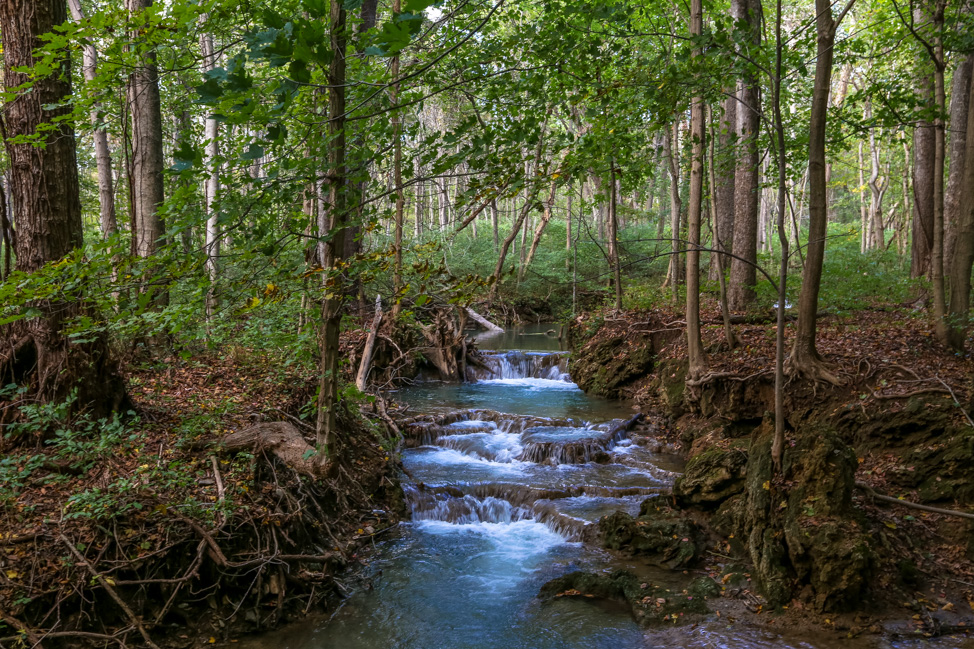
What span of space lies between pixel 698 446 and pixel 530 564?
4006 millimetres

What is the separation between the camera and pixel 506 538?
7.66 m

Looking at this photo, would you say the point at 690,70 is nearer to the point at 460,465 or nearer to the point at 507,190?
the point at 507,190

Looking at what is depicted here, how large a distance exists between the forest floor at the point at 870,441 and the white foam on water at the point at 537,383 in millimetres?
3240

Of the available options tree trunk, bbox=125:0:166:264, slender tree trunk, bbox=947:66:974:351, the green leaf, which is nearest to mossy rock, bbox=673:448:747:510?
slender tree trunk, bbox=947:66:974:351

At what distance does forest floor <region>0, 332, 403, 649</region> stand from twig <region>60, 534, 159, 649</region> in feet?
0.05

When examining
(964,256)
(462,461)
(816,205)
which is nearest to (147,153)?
(462,461)

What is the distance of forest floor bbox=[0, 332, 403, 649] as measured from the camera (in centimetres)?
464

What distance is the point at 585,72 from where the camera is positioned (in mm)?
5477

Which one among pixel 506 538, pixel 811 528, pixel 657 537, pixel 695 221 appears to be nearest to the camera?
pixel 811 528

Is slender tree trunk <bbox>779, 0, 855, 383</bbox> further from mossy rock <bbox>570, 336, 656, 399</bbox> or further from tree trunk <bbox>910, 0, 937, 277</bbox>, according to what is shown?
tree trunk <bbox>910, 0, 937, 277</bbox>

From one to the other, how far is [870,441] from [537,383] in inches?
365

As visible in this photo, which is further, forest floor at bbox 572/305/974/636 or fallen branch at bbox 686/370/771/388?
fallen branch at bbox 686/370/771/388

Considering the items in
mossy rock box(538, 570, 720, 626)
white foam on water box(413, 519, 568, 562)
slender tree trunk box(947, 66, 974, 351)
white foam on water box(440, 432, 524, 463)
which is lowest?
white foam on water box(413, 519, 568, 562)

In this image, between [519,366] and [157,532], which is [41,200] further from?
[519,366]
